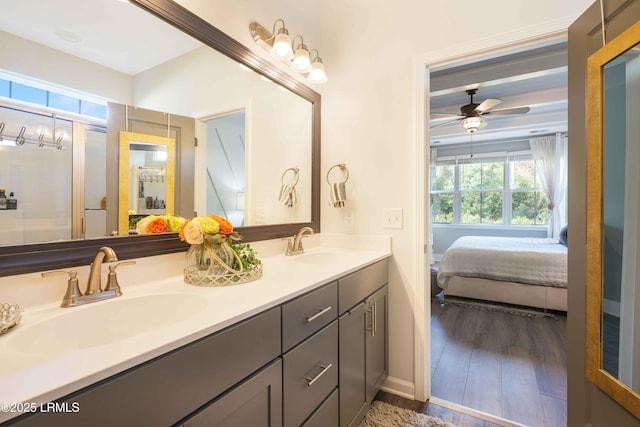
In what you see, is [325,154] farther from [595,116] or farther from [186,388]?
[186,388]

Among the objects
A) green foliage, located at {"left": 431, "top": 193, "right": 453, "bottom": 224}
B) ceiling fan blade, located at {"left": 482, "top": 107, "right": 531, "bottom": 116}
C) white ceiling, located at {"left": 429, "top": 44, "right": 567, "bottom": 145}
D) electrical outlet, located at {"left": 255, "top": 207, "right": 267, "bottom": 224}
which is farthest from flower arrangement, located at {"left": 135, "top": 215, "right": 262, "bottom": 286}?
green foliage, located at {"left": 431, "top": 193, "right": 453, "bottom": 224}

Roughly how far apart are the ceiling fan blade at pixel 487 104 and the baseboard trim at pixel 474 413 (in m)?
2.78

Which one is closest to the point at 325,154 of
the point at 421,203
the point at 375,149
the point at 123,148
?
the point at 375,149

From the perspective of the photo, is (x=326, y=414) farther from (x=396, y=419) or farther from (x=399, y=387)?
(x=399, y=387)

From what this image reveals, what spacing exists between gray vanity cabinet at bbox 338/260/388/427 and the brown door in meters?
0.86

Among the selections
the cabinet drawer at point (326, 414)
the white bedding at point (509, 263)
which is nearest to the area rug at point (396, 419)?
the cabinet drawer at point (326, 414)

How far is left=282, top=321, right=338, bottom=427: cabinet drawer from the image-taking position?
99cm

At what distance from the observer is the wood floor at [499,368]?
1.68 metres

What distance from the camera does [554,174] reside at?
199 inches

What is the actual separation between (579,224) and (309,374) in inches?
48.3

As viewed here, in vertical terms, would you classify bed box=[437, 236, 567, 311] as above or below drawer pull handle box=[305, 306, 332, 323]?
below

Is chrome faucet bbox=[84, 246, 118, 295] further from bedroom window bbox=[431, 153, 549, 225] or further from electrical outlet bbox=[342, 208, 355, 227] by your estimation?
bedroom window bbox=[431, 153, 549, 225]

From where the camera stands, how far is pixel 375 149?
1.94 meters

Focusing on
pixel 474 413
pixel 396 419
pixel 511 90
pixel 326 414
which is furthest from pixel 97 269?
pixel 511 90
